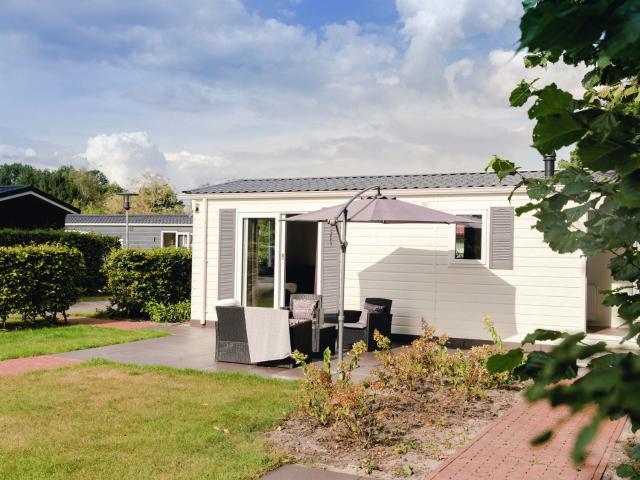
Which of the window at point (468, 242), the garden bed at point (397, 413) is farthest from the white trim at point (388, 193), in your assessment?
the garden bed at point (397, 413)

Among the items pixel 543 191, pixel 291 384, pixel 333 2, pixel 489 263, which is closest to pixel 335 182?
pixel 489 263

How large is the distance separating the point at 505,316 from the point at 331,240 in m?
3.28

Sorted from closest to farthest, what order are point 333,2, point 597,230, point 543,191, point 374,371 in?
point 597,230
point 543,191
point 374,371
point 333,2

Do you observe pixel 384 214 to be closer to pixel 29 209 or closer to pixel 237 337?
pixel 237 337

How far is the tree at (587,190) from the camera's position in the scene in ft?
1.86

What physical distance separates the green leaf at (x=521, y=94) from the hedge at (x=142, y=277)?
40.8 feet

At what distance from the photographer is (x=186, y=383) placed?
A: 725 cm

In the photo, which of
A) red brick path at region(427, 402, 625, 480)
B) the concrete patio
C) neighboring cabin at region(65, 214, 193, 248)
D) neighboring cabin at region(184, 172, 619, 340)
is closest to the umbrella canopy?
neighboring cabin at region(184, 172, 619, 340)

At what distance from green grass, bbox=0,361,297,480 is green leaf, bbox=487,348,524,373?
3.65m

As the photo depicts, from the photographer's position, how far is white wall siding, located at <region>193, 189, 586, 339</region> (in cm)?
977

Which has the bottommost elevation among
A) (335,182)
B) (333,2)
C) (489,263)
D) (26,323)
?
(26,323)

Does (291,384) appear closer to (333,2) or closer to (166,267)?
(333,2)

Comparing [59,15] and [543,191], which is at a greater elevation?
[59,15]

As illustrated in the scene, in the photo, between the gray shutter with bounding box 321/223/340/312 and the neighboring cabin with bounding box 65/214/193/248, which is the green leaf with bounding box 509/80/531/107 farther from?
the neighboring cabin with bounding box 65/214/193/248
